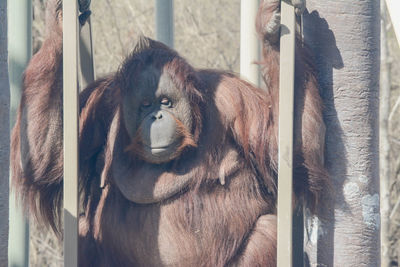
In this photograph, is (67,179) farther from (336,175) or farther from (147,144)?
(336,175)

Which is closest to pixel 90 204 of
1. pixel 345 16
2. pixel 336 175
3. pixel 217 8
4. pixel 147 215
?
pixel 147 215

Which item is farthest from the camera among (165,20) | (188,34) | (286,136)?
(188,34)

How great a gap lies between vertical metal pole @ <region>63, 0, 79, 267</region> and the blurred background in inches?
272

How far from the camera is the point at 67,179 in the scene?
3.24m

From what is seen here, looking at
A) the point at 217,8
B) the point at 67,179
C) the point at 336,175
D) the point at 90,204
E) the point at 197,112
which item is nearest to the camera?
the point at 67,179

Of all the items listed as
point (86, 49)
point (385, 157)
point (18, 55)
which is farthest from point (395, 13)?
point (385, 157)

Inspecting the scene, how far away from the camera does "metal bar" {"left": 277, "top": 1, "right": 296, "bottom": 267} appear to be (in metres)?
3.23

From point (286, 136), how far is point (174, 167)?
0.78 meters

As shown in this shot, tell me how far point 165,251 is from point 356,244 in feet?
3.19

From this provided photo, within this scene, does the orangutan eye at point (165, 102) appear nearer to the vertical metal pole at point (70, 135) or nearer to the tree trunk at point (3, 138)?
the vertical metal pole at point (70, 135)

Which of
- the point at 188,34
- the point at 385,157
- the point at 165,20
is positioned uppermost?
the point at 188,34

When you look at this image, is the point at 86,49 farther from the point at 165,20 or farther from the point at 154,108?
the point at 165,20

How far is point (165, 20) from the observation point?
174 inches

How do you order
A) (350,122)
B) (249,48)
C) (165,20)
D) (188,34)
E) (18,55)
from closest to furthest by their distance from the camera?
(350,122)
(18,55)
(165,20)
(249,48)
(188,34)
